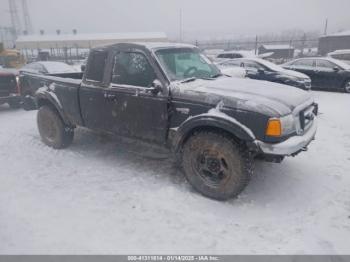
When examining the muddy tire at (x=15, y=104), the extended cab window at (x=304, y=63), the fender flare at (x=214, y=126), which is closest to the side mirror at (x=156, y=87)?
the fender flare at (x=214, y=126)

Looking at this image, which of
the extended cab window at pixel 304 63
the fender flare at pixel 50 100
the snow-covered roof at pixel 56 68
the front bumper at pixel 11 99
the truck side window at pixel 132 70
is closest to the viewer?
the truck side window at pixel 132 70

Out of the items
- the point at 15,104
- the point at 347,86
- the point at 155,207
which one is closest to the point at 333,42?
the point at 347,86

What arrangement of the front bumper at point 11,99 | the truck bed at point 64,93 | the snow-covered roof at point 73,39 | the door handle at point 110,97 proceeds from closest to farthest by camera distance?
the door handle at point 110,97
the truck bed at point 64,93
the front bumper at point 11,99
the snow-covered roof at point 73,39

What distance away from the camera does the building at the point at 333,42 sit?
3431 cm

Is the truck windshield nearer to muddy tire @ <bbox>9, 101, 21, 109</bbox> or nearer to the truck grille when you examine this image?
the truck grille

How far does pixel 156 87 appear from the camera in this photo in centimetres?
388

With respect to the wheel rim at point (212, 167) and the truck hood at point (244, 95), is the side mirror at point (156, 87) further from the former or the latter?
the wheel rim at point (212, 167)

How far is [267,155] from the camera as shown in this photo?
3484mm

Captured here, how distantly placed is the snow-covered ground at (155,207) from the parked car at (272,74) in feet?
19.4

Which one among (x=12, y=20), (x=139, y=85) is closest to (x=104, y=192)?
(x=139, y=85)

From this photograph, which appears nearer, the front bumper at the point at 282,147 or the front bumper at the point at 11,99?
the front bumper at the point at 282,147

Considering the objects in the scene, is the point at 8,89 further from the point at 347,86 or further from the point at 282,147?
the point at 347,86

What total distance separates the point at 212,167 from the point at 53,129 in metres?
3.53

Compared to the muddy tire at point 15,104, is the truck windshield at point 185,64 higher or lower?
higher
